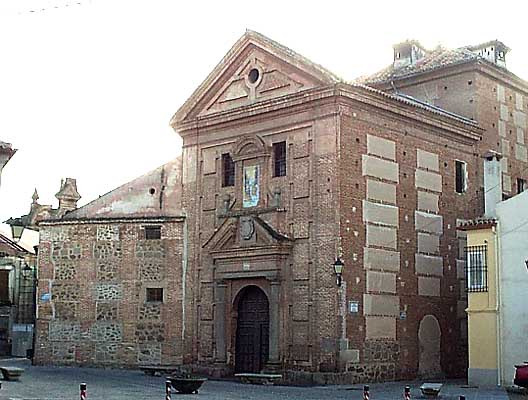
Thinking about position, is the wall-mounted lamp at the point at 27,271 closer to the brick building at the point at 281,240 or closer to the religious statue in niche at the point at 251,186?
the brick building at the point at 281,240

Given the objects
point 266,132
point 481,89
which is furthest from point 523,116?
point 266,132

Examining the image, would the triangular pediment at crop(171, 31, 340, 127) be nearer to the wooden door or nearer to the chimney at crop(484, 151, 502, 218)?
the chimney at crop(484, 151, 502, 218)

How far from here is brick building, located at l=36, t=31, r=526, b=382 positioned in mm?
27016

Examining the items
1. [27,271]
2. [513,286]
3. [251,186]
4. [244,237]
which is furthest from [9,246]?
[27,271]

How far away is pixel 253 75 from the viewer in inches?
1195

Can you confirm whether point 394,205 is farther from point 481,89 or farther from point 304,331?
point 481,89

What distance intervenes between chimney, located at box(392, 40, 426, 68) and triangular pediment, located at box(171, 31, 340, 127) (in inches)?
369

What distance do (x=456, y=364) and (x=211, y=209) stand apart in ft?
32.7

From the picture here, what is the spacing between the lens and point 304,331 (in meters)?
27.0

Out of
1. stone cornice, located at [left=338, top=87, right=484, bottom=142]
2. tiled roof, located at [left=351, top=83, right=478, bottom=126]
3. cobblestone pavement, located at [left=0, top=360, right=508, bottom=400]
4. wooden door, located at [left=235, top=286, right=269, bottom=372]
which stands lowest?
cobblestone pavement, located at [left=0, top=360, right=508, bottom=400]

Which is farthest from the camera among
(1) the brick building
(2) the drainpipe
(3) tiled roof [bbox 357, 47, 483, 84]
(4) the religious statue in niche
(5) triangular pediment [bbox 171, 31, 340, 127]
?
(3) tiled roof [bbox 357, 47, 483, 84]

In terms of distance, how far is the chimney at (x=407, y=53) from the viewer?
37531 millimetres

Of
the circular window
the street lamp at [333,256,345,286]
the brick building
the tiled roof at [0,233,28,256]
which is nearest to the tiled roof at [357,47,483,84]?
the brick building

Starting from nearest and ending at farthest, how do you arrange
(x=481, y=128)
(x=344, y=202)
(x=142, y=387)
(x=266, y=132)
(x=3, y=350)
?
(x=142, y=387)
(x=344, y=202)
(x=266, y=132)
(x=481, y=128)
(x=3, y=350)
